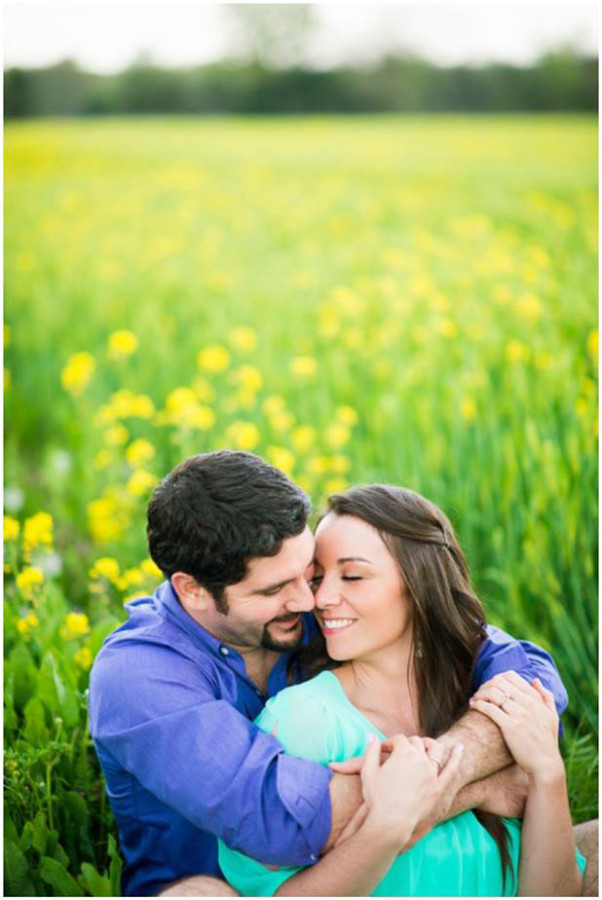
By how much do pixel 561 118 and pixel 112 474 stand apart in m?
6.62

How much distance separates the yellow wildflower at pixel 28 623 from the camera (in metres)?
2.55

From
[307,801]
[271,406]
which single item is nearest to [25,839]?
[307,801]

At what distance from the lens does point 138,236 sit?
327 inches

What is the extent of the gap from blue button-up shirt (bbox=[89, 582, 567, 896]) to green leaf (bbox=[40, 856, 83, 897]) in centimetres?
10

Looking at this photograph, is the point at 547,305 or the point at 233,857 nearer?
the point at 233,857

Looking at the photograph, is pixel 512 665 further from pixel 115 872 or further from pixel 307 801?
pixel 115 872

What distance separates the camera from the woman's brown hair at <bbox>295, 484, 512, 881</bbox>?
1.88 m

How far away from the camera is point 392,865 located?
5.56 ft

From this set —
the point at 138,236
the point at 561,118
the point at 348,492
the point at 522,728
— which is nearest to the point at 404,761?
the point at 522,728

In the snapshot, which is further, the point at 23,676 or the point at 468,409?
the point at 468,409

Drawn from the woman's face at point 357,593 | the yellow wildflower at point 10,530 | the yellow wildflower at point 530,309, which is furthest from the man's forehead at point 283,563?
the yellow wildflower at point 530,309

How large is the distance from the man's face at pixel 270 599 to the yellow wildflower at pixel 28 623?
0.87 meters

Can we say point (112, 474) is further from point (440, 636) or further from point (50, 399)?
point (440, 636)

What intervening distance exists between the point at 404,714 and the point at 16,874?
33.5 inches
